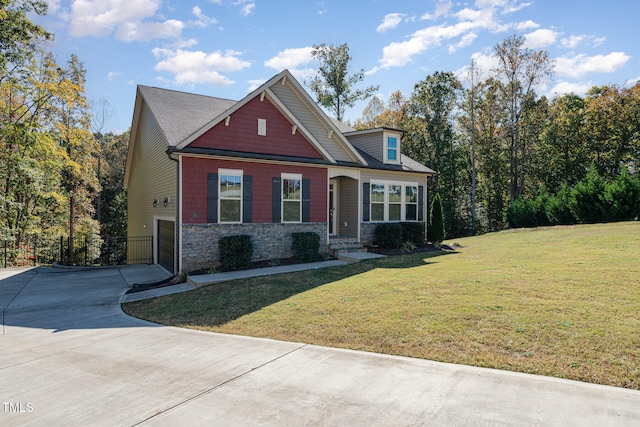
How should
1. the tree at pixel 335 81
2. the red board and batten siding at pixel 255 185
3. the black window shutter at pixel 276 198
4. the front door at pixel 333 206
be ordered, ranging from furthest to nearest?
the tree at pixel 335 81, the front door at pixel 333 206, the black window shutter at pixel 276 198, the red board and batten siding at pixel 255 185

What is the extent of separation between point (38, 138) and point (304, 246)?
1431 centimetres

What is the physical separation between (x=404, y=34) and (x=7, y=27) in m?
16.2

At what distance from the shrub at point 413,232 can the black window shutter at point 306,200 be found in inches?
195

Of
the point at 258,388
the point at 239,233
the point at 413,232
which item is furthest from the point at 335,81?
the point at 258,388

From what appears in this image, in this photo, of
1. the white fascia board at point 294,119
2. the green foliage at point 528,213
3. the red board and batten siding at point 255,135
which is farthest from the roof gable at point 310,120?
the green foliage at point 528,213

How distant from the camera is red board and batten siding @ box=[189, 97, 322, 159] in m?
12.0

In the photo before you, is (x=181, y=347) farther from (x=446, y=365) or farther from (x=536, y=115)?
(x=536, y=115)

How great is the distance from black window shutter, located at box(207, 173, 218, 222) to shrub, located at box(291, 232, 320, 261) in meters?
3.02

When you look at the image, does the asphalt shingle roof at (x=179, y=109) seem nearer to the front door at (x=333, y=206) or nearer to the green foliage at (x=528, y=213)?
the front door at (x=333, y=206)

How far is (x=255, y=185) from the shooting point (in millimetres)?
12656

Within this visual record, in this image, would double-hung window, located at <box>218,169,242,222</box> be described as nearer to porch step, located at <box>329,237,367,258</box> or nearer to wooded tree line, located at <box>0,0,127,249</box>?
porch step, located at <box>329,237,367,258</box>

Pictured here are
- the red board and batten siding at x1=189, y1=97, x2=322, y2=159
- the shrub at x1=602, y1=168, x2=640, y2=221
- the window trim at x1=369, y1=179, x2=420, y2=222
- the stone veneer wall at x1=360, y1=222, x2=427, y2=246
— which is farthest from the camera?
the shrub at x1=602, y1=168, x2=640, y2=221

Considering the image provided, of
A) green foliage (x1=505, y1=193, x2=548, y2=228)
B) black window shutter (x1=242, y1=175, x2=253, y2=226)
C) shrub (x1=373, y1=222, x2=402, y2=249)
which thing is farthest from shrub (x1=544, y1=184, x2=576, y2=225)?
black window shutter (x1=242, y1=175, x2=253, y2=226)

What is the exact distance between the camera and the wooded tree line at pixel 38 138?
15789 mm
